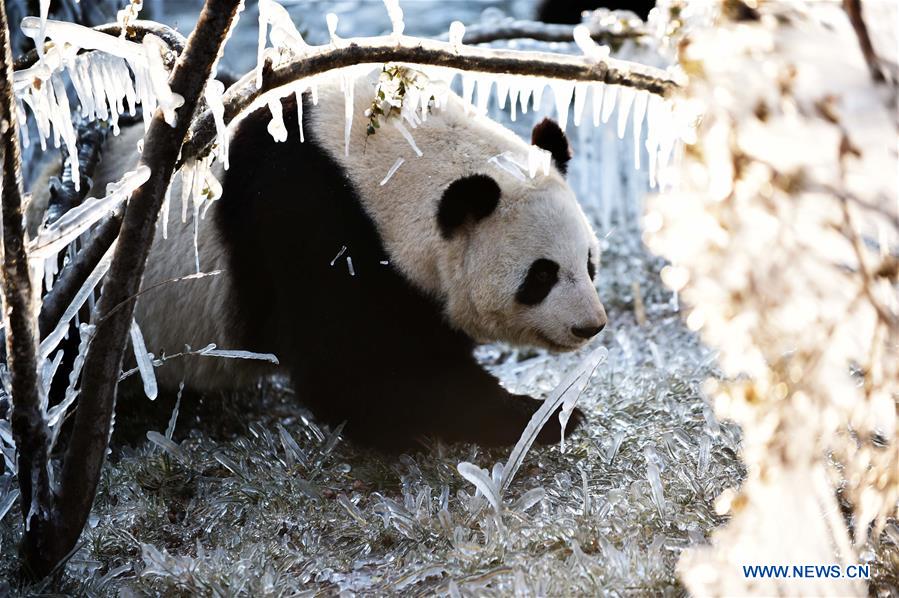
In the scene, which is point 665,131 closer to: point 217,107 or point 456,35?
point 456,35

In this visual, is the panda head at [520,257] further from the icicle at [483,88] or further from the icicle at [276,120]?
the icicle at [276,120]

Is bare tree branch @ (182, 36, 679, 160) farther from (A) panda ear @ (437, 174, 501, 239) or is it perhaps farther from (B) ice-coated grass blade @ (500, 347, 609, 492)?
(B) ice-coated grass blade @ (500, 347, 609, 492)

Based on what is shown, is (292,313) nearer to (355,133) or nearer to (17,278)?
(355,133)

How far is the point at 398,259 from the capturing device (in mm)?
3625

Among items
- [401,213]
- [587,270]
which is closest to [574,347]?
[587,270]

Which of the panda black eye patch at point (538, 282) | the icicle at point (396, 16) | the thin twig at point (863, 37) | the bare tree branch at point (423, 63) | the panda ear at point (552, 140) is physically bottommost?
the panda black eye patch at point (538, 282)

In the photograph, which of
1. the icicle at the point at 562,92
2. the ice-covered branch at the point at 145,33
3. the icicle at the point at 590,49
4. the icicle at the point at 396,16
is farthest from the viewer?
the icicle at the point at 562,92

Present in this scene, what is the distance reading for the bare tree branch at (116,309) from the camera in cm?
237

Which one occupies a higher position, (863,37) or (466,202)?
(863,37)

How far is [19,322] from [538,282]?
6.61 feet

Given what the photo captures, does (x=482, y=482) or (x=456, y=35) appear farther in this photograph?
(x=482, y=482)

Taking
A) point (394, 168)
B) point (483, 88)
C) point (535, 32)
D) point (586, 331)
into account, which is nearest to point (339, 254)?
point (394, 168)

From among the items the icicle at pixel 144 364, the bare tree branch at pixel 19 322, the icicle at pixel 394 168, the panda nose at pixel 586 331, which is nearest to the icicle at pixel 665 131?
the panda nose at pixel 586 331

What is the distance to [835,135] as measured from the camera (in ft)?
5.05
